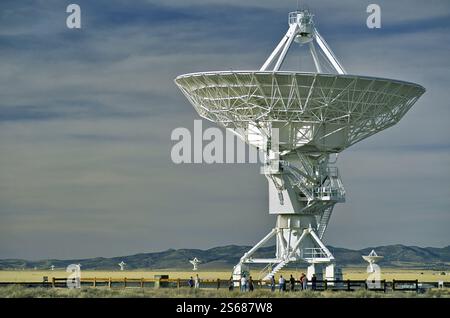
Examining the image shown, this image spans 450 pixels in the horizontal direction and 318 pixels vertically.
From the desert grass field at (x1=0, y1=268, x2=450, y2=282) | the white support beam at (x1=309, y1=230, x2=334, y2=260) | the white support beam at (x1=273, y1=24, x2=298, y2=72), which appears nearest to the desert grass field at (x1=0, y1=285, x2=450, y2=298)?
the white support beam at (x1=309, y1=230, x2=334, y2=260)

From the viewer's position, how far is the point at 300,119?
62.5 m

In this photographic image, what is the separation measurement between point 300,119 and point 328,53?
5577 mm

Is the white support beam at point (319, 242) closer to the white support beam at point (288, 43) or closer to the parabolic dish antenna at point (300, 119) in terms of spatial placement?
the parabolic dish antenna at point (300, 119)

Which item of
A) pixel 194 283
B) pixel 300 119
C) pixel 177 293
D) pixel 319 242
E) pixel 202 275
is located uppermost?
pixel 300 119

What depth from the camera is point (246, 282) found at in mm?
58656

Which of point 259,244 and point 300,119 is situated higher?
point 300,119

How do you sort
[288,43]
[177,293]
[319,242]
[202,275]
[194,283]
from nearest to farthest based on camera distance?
[177,293] < [194,283] < [288,43] < [319,242] < [202,275]

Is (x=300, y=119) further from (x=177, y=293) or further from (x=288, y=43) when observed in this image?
(x=177, y=293)

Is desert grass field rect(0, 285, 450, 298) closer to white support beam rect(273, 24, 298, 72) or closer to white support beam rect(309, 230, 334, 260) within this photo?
white support beam rect(309, 230, 334, 260)

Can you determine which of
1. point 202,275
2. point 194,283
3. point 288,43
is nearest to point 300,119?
point 288,43

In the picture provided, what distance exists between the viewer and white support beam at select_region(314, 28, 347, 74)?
6519 cm
